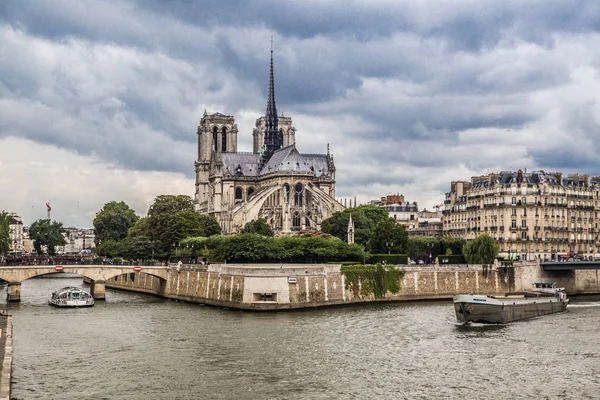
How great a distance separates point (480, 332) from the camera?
54969mm

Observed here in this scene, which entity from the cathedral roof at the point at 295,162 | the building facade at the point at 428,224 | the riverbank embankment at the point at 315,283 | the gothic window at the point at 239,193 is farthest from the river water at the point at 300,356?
the gothic window at the point at 239,193

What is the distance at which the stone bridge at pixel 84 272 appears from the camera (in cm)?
7381

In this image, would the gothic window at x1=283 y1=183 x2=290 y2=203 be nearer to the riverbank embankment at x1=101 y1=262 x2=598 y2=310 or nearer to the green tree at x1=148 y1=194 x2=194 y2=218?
the green tree at x1=148 y1=194 x2=194 y2=218

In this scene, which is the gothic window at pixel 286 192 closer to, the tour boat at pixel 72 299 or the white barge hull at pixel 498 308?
the tour boat at pixel 72 299

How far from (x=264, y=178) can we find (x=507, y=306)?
86914 mm

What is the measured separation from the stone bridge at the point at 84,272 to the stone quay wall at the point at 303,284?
2.01 metres

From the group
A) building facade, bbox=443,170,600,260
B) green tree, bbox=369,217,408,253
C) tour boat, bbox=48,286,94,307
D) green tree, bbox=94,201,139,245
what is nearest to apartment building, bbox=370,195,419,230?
building facade, bbox=443,170,600,260

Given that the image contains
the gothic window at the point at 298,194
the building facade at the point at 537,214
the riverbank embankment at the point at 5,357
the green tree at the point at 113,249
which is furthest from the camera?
the gothic window at the point at 298,194

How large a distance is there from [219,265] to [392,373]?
33.3 metres

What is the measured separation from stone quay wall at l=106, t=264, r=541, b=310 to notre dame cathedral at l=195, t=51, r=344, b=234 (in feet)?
151

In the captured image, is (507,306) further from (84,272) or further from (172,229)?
(172,229)

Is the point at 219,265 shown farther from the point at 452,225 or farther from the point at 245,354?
the point at 452,225

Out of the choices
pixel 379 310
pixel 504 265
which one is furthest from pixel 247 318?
pixel 504 265

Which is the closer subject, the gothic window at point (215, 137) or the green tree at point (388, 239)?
the green tree at point (388, 239)
